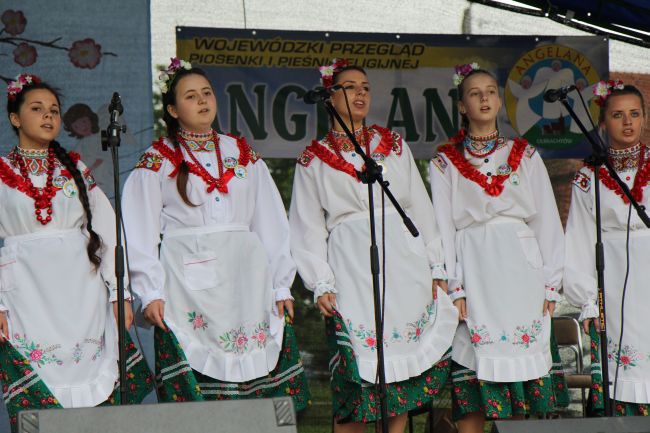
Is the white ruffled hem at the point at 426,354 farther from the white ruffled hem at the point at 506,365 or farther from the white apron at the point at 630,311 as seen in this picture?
the white apron at the point at 630,311

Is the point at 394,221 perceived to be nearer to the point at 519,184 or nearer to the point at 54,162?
the point at 519,184

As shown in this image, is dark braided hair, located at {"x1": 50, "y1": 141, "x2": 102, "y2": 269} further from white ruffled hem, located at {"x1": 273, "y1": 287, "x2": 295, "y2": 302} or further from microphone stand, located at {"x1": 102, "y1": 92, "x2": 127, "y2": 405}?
white ruffled hem, located at {"x1": 273, "y1": 287, "x2": 295, "y2": 302}

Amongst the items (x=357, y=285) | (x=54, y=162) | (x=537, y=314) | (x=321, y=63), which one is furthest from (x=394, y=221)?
(x=321, y=63)

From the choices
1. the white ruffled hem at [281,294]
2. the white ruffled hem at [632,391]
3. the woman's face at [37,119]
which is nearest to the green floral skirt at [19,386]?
the woman's face at [37,119]

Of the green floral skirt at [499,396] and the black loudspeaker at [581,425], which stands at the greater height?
the black loudspeaker at [581,425]

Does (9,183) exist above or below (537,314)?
above

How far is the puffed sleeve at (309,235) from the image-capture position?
4945mm

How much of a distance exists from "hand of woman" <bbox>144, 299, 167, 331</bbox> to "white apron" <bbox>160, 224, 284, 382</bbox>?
41 millimetres

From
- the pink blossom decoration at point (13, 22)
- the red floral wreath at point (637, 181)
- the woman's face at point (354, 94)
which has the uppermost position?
the pink blossom decoration at point (13, 22)

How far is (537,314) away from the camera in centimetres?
504

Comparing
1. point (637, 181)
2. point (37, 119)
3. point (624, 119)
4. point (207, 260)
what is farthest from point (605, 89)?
point (37, 119)

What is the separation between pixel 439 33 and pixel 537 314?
2579mm

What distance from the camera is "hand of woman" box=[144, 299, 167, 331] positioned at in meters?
4.61

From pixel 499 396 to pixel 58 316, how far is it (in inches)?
76.1
